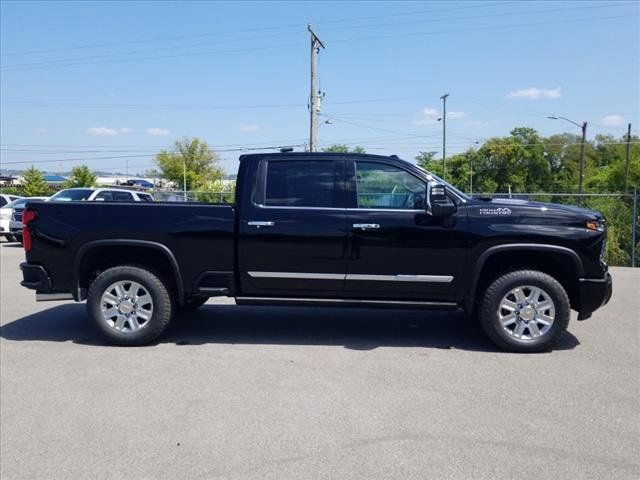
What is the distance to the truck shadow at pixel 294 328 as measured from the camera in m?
6.48

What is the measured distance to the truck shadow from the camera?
6480mm

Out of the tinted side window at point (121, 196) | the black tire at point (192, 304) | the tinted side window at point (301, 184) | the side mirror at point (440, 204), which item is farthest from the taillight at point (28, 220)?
the tinted side window at point (121, 196)

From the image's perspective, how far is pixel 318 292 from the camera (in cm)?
623

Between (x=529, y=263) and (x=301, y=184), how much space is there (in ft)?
8.40

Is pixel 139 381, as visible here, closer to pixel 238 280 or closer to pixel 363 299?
pixel 238 280

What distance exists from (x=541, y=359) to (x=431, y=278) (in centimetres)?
133

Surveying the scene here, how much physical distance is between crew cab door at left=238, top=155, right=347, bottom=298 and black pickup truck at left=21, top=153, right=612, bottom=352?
11 millimetres

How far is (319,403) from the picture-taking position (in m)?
4.61

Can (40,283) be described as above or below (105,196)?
below

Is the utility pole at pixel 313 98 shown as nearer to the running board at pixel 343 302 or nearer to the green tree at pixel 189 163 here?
the running board at pixel 343 302

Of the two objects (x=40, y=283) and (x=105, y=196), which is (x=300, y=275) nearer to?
(x=40, y=283)

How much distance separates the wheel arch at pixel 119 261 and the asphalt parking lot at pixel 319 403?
64 centimetres

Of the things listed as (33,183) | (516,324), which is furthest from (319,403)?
(33,183)

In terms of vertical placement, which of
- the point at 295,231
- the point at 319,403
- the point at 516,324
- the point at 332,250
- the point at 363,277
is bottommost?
the point at 319,403
